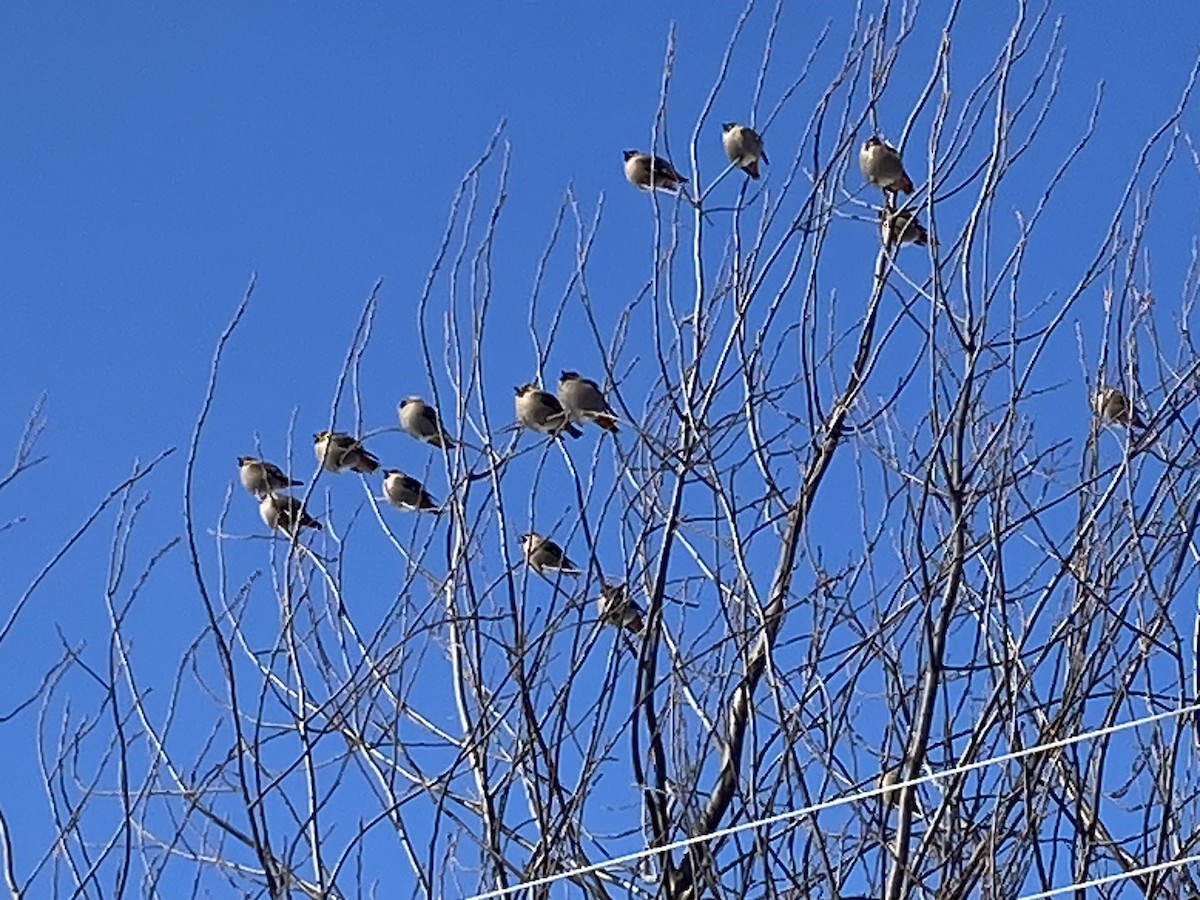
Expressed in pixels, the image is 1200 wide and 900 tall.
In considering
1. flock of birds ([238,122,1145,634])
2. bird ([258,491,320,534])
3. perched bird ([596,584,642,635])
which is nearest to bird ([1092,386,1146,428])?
flock of birds ([238,122,1145,634])

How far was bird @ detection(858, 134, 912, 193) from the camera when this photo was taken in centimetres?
439

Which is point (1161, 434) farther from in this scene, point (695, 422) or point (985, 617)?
point (695, 422)

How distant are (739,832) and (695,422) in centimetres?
73

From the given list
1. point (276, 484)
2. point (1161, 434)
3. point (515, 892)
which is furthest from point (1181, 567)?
point (276, 484)

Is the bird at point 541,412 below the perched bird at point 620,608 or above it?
above

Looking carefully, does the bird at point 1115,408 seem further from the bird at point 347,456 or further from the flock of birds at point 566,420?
the bird at point 347,456

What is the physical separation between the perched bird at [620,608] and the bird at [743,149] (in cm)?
97

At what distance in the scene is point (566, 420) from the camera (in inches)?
166

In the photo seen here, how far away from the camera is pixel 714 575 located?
4012mm

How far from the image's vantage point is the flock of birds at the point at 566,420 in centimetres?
401

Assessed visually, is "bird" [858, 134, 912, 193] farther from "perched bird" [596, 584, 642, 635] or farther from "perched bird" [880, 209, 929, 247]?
"perched bird" [596, 584, 642, 635]

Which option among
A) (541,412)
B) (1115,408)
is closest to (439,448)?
(541,412)

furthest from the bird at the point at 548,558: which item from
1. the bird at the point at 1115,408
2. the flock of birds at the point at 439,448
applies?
the bird at the point at 1115,408

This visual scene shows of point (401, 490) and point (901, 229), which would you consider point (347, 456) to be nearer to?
point (401, 490)
